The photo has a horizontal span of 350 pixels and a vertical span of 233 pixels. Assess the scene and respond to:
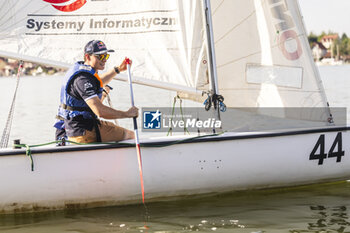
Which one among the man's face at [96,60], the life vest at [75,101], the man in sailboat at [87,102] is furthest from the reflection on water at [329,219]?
the man's face at [96,60]

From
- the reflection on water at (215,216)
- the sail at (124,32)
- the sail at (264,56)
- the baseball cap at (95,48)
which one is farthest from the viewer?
the sail at (264,56)

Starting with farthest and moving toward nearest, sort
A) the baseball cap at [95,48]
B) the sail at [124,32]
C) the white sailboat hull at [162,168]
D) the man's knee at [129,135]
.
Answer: the sail at [124,32], the man's knee at [129,135], the baseball cap at [95,48], the white sailboat hull at [162,168]

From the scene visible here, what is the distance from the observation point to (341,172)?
652cm

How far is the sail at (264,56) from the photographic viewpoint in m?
6.62

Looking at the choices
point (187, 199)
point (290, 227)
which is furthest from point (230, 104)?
point (290, 227)

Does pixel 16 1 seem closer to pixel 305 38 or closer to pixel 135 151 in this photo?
pixel 135 151

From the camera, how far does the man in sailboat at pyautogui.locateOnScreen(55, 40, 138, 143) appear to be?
5617 millimetres

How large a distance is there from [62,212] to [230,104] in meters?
2.12

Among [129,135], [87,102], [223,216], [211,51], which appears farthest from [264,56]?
[87,102]

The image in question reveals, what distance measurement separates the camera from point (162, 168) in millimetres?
5922

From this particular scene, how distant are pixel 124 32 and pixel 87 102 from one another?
3.90ft

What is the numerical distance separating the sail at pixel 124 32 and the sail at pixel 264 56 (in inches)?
15.9

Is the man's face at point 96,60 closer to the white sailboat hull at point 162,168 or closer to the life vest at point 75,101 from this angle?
the life vest at point 75,101

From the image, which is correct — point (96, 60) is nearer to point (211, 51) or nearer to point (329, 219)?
point (211, 51)
